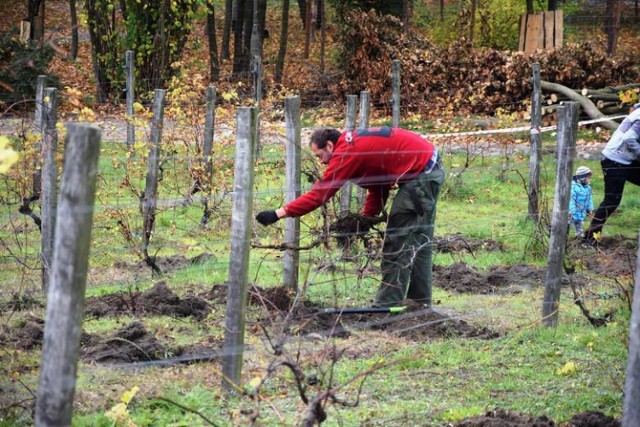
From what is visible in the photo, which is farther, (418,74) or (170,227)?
(418,74)

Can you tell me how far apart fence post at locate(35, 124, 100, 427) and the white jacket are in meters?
8.93

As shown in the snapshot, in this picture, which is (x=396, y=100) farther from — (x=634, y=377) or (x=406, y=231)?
(x=634, y=377)

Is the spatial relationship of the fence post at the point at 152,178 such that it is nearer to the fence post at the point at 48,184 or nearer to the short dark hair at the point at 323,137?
the fence post at the point at 48,184

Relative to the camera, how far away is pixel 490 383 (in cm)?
621

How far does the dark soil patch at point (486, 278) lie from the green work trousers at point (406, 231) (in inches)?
59.3

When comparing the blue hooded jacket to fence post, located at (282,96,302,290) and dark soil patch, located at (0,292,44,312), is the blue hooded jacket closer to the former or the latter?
fence post, located at (282,96,302,290)

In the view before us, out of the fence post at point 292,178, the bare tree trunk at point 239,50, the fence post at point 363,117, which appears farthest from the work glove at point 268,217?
the bare tree trunk at point 239,50

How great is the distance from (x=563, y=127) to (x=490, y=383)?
2207mm

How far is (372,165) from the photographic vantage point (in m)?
7.55

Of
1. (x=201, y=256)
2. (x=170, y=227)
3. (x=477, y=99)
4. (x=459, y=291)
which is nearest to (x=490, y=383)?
(x=459, y=291)

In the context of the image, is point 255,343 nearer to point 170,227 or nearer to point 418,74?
point 170,227

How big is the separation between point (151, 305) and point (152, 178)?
2730 mm

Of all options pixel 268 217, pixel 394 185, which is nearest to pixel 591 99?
pixel 394 185

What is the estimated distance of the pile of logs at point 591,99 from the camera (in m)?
20.0
